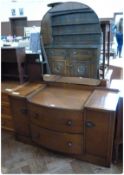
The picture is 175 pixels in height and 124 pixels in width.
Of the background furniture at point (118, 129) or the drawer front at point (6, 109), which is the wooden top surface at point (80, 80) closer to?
the background furniture at point (118, 129)

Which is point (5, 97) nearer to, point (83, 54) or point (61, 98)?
point (61, 98)

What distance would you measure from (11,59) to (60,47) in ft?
1.89

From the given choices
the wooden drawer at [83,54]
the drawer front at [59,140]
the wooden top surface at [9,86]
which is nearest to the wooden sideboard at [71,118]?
the drawer front at [59,140]

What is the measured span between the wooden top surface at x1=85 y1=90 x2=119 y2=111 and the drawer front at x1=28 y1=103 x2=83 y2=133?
0.14m

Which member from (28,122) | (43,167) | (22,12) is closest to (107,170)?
(43,167)

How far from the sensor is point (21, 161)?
1703mm

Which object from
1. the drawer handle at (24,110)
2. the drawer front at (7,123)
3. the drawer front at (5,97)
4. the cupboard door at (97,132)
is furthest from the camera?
the drawer front at (7,123)

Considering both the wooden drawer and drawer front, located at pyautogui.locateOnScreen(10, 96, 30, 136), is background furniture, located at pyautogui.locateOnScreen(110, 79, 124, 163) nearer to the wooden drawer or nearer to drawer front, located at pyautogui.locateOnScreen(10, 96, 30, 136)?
the wooden drawer

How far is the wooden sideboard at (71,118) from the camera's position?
1.46 meters

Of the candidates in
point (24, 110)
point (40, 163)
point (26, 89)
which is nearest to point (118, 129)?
point (40, 163)

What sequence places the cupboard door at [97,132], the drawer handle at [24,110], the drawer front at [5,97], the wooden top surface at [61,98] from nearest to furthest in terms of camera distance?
the cupboard door at [97,132]
the wooden top surface at [61,98]
the drawer handle at [24,110]
the drawer front at [5,97]

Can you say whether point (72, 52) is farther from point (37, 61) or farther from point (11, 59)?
point (11, 59)

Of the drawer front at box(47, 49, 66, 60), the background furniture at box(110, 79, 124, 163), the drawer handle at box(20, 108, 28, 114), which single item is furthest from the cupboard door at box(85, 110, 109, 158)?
the drawer front at box(47, 49, 66, 60)

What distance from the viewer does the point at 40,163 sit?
167cm
